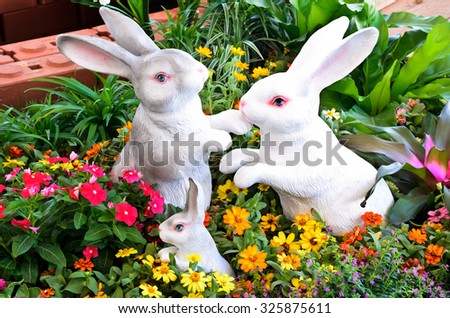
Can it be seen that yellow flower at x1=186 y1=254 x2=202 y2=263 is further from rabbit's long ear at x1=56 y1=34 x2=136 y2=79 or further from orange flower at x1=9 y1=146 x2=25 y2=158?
orange flower at x1=9 y1=146 x2=25 y2=158

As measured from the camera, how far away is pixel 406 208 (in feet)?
5.89

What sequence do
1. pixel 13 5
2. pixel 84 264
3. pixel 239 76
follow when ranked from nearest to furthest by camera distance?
pixel 84 264 < pixel 239 76 < pixel 13 5

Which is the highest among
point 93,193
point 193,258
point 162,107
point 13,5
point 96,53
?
point 96,53

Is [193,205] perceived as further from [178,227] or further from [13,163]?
[13,163]

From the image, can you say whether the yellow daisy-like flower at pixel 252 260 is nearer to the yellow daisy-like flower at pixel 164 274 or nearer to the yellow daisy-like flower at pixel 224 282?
the yellow daisy-like flower at pixel 224 282

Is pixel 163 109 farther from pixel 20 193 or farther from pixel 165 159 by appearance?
pixel 20 193

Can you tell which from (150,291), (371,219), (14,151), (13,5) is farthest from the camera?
(13,5)

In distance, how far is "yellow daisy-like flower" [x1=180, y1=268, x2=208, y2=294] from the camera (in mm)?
1522

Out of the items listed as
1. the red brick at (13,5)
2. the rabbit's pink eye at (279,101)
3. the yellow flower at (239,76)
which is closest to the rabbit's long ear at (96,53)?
the rabbit's pink eye at (279,101)

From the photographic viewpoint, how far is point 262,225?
1.80 meters

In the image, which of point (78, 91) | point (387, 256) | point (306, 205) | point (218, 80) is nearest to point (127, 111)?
point (78, 91)

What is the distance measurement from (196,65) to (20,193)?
53 centimetres

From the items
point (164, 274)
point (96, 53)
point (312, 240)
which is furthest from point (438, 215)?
point (96, 53)

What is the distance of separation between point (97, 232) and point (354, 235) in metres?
0.64
